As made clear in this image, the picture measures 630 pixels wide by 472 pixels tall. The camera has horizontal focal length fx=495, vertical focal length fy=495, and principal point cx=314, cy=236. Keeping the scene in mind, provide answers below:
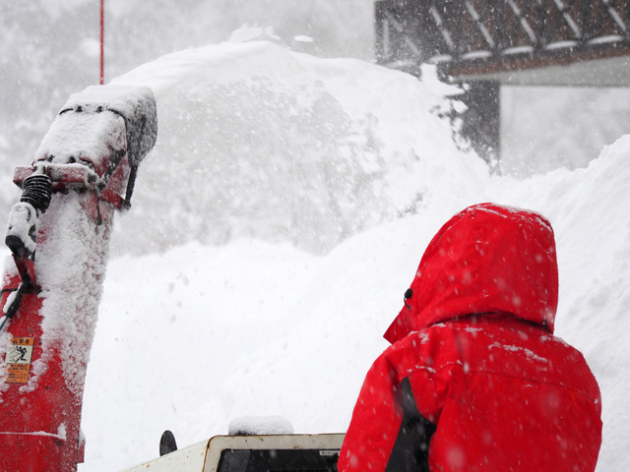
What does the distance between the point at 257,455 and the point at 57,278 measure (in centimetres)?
81

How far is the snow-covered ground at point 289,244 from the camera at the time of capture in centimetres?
335

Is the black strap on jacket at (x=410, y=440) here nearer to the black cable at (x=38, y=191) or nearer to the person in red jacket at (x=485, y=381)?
the person in red jacket at (x=485, y=381)

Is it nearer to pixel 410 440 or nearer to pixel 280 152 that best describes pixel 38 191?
pixel 410 440

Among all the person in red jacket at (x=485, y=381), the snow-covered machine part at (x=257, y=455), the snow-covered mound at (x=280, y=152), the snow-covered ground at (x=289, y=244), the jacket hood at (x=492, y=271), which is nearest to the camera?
the person in red jacket at (x=485, y=381)

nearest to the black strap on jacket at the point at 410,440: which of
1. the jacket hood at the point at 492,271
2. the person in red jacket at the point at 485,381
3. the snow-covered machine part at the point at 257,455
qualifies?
the person in red jacket at the point at 485,381

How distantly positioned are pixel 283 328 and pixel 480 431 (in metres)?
3.72

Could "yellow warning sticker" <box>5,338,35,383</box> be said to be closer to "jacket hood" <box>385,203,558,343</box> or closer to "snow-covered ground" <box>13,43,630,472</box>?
"jacket hood" <box>385,203,558,343</box>

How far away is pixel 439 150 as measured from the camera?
8.59m

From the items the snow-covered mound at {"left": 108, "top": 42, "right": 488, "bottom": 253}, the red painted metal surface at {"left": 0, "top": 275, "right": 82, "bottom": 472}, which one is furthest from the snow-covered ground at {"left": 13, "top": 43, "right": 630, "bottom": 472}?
the red painted metal surface at {"left": 0, "top": 275, "right": 82, "bottom": 472}

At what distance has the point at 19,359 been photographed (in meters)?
1.47

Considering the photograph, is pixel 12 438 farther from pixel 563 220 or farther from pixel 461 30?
pixel 461 30

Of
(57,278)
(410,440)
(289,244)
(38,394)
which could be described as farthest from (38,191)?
(289,244)

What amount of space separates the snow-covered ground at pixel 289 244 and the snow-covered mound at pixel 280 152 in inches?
1.4

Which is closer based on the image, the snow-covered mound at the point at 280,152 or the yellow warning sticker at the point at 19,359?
the yellow warning sticker at the point at 19,359
